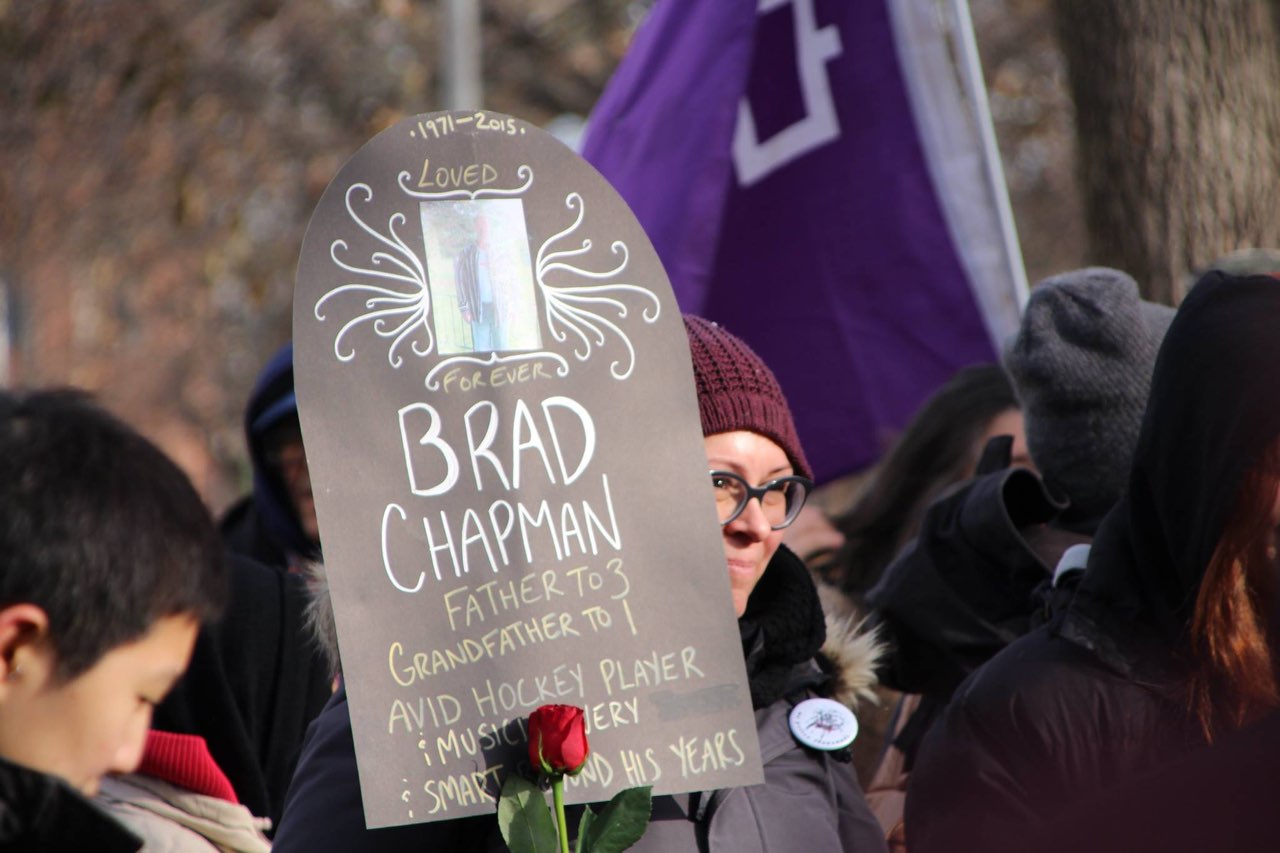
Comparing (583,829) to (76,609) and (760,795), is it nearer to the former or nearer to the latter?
(760,795)

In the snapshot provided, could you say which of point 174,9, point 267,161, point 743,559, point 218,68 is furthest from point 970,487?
point 267,161

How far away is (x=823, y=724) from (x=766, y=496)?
1.15 feet

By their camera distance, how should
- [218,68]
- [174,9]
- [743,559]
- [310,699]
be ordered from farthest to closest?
[218,68]
[174,9]
[310,699]
[743,559]

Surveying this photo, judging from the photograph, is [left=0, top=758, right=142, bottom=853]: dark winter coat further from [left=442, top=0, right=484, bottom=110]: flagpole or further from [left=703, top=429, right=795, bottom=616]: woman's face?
[left=442, top=0, right=484, bottom=110]: flagpole

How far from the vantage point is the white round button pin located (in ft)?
7.80

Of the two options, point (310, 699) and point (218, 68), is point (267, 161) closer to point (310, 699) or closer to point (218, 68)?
point (218, 68)

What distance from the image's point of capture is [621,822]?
1.99m

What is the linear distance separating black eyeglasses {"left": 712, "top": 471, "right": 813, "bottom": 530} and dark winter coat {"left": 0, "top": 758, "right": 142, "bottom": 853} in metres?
0.95

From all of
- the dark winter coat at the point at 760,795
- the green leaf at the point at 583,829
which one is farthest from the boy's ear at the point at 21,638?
the green leaf at the point at 583,829

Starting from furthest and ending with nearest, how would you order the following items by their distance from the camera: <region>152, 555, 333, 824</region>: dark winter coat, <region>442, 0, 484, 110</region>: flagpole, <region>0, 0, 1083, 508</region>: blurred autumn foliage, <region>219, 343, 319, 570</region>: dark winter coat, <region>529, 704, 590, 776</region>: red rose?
<region>442, 0, 484, 110</region>: flagpole → <region>0, 0, 1083, 508</region>: blurred autumn foliage → <region>219, 343, 319, 570</region>: dark winter coat → <region>152, 555, 333, 824</region>: dark winter coat → <region>529, 704, 590, 776</region>: red rose

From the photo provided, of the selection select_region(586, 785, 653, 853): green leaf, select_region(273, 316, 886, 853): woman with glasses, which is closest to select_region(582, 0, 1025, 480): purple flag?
select_region(273, 316, 886, 853): woman with glasses

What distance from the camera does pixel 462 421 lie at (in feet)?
6.78

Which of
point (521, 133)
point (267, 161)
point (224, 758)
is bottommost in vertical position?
point (224, 758)

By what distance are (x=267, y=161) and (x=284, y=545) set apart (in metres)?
8.69
